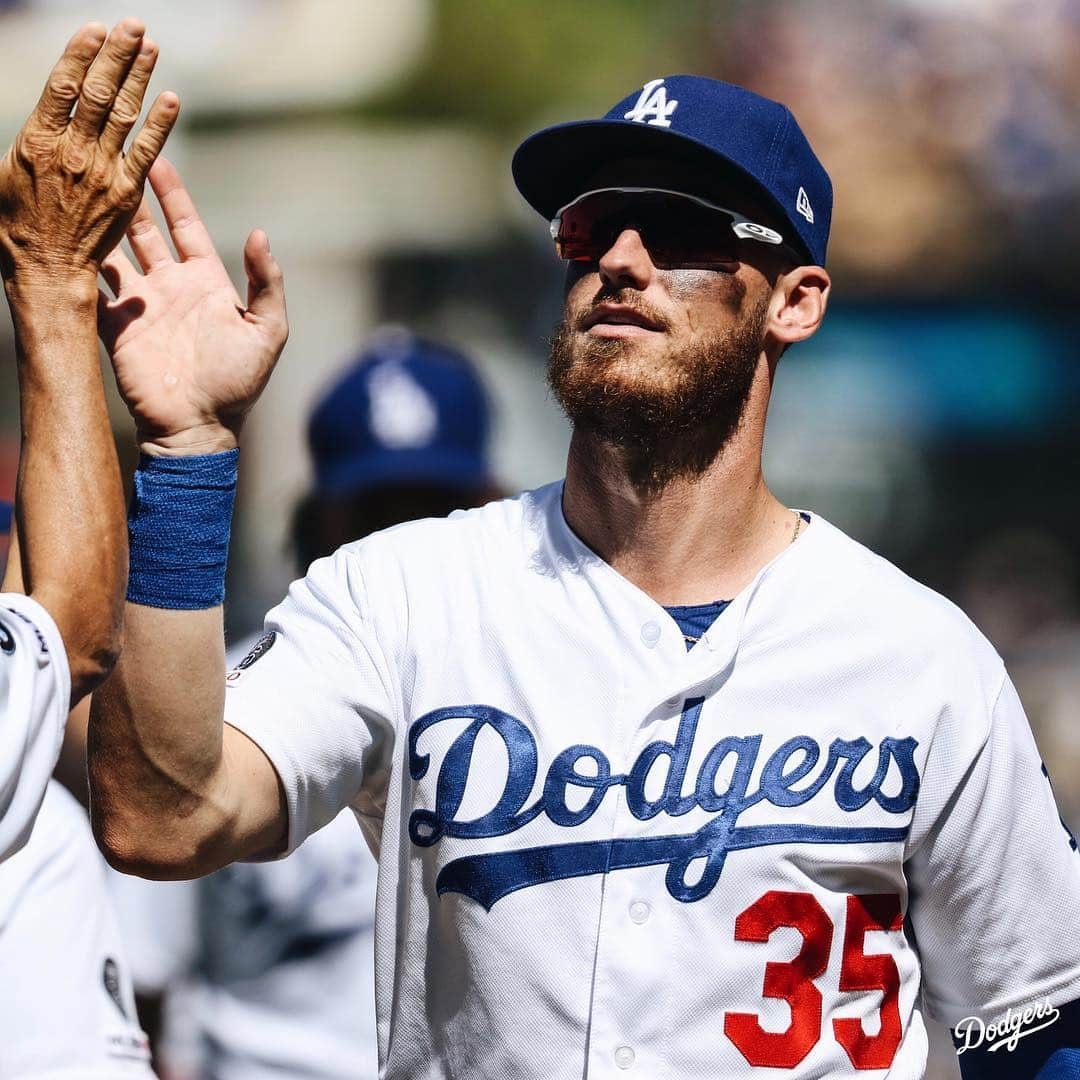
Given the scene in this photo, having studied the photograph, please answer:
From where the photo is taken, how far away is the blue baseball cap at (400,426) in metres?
4.73

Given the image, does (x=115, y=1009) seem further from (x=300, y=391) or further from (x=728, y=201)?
(x=300, y=391)

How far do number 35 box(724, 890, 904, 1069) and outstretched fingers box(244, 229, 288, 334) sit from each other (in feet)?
3.85

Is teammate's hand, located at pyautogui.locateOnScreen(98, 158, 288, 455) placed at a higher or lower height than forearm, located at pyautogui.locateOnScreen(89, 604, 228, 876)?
higher

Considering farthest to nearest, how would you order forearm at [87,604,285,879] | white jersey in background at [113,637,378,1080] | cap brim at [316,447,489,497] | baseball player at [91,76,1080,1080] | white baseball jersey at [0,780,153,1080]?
cap brim at [316,447,489,497]
white jersey in background at [113,637,378,1080]
white baseball jersey at [0,780,153,1080]
baseball player at [91,76,1080,1080]
forearm at [87,604,285,879]

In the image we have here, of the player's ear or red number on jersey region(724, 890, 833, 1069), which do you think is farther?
the player's ear

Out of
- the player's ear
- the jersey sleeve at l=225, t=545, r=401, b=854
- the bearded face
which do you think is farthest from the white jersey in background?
the player's ear

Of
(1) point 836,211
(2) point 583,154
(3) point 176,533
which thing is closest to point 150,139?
(3) point 176,533

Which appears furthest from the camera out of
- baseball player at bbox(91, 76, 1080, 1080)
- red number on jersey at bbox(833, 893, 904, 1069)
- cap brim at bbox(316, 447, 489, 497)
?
cap brim at bbox(316, 447, 489, 497)

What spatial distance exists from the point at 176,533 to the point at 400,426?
245 cm

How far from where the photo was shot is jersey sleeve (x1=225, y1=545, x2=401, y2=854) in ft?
8.45

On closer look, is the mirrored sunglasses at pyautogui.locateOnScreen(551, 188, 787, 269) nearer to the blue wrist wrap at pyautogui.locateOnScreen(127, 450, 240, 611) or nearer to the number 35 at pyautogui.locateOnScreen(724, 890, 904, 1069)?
the blue wrist wrap at pyautogui.locateOnScreen(127, 450, 240, 611)

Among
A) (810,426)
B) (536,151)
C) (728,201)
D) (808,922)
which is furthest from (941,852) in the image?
(810,426)

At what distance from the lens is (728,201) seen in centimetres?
292

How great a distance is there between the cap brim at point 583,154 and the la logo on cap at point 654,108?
0.10 feet
